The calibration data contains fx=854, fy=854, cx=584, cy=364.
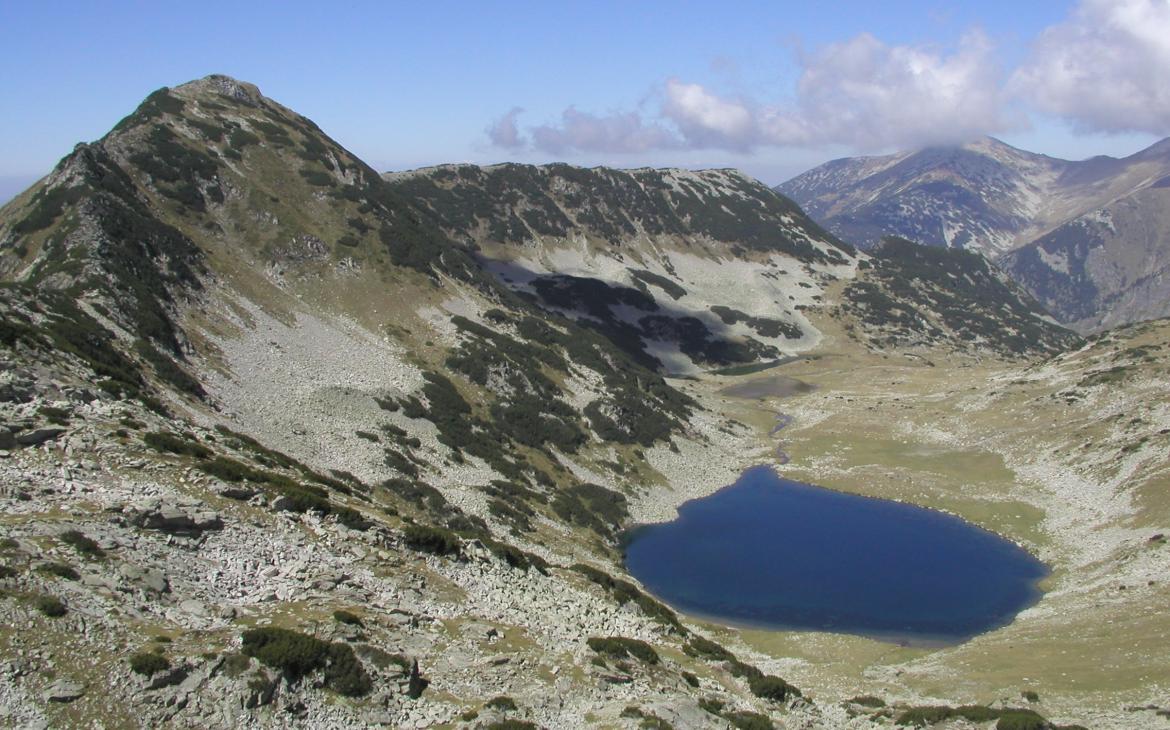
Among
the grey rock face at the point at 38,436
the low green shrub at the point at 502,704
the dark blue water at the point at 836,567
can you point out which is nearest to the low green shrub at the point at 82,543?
the grey rock face at the point at 38,436

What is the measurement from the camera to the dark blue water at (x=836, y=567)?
61.5 meters

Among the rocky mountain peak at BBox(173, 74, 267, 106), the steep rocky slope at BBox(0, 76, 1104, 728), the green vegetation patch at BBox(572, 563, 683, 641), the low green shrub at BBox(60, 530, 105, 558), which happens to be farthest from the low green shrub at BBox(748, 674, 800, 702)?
the rocky mountain peak at BBox(173, 74, 267, 106)

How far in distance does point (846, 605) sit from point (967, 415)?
6645 cm

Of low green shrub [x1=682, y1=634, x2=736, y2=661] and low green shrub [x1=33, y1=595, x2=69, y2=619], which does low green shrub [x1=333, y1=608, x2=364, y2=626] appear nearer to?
low green shrub [x1=33, y1=595, x2=69, y2=619]

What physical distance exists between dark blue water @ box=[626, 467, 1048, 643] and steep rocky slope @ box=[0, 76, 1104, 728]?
6.45 metres

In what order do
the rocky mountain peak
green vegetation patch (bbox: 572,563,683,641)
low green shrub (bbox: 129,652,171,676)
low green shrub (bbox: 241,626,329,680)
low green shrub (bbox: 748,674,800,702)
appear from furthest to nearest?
1. the rocky mountain peak
2. green vegetation patch (bbox: 572,563,683,641)
3. low green shrub (bbox: 748,674,800,702)
4. low green shrub (bbox: 241,626,329,680)
5. low green shrub (bbox: 129,652,171,676)

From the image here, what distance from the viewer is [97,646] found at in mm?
23844

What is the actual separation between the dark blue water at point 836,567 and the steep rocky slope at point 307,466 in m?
6.45

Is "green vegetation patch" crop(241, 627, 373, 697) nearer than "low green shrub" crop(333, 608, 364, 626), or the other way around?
"green vegetation patch" crop(241, 627, 373, 697)

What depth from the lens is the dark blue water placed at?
202 feet

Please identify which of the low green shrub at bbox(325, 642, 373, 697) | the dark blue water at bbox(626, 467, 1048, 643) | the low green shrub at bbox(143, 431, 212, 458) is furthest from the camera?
the dark blue water at bbox(626, 467, 1048, 643)

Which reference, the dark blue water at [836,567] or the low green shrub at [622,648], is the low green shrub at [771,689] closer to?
the low green shrub at [622,648]

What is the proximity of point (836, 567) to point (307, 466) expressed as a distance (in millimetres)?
44148

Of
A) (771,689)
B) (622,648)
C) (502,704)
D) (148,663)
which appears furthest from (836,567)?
(148,663)
